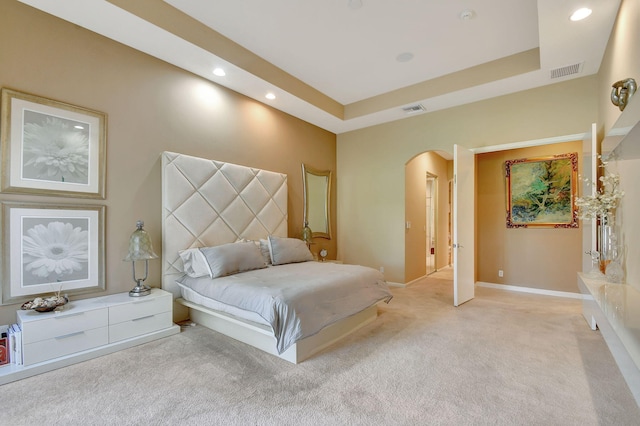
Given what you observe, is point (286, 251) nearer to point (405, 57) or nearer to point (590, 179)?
point (405, 57)

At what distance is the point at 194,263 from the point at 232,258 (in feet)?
1.35

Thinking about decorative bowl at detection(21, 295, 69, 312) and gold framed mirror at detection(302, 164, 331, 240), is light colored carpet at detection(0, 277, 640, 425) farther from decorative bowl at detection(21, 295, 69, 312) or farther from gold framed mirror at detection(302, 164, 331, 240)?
gold framed mirror at detection(302, 164, 331, 240)

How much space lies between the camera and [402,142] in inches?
208

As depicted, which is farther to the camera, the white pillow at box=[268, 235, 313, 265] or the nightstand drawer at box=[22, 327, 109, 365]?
the white pillow at box=[268, 235, 313, 265]

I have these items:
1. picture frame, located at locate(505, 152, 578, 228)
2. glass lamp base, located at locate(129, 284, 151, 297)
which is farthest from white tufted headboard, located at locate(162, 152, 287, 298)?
picture frame, located at locate(505, 152, 578, 228)

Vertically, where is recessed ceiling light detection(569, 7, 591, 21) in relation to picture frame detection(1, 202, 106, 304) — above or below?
above

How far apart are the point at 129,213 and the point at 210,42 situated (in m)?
2.01

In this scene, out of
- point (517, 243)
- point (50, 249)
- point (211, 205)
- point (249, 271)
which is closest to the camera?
point (50, 249)

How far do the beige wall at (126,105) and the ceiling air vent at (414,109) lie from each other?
2331 millimetres

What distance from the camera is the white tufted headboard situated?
340 centimetres

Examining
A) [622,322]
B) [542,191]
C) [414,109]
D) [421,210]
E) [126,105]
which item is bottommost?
[622,322]

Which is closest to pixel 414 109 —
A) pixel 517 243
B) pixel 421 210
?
pixel 421 210

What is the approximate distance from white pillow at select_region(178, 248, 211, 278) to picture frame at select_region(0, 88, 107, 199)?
101cm

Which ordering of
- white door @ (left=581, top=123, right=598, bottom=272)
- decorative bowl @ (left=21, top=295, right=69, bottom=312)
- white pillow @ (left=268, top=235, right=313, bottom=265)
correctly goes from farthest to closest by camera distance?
white pillow @ (left=268, top=235, right=313, bottom=265) < white door @ (left=581, top=123, right=598, bottom=272) < decorative bowl @ (left=21, top=295, right=69, bottom=312)
